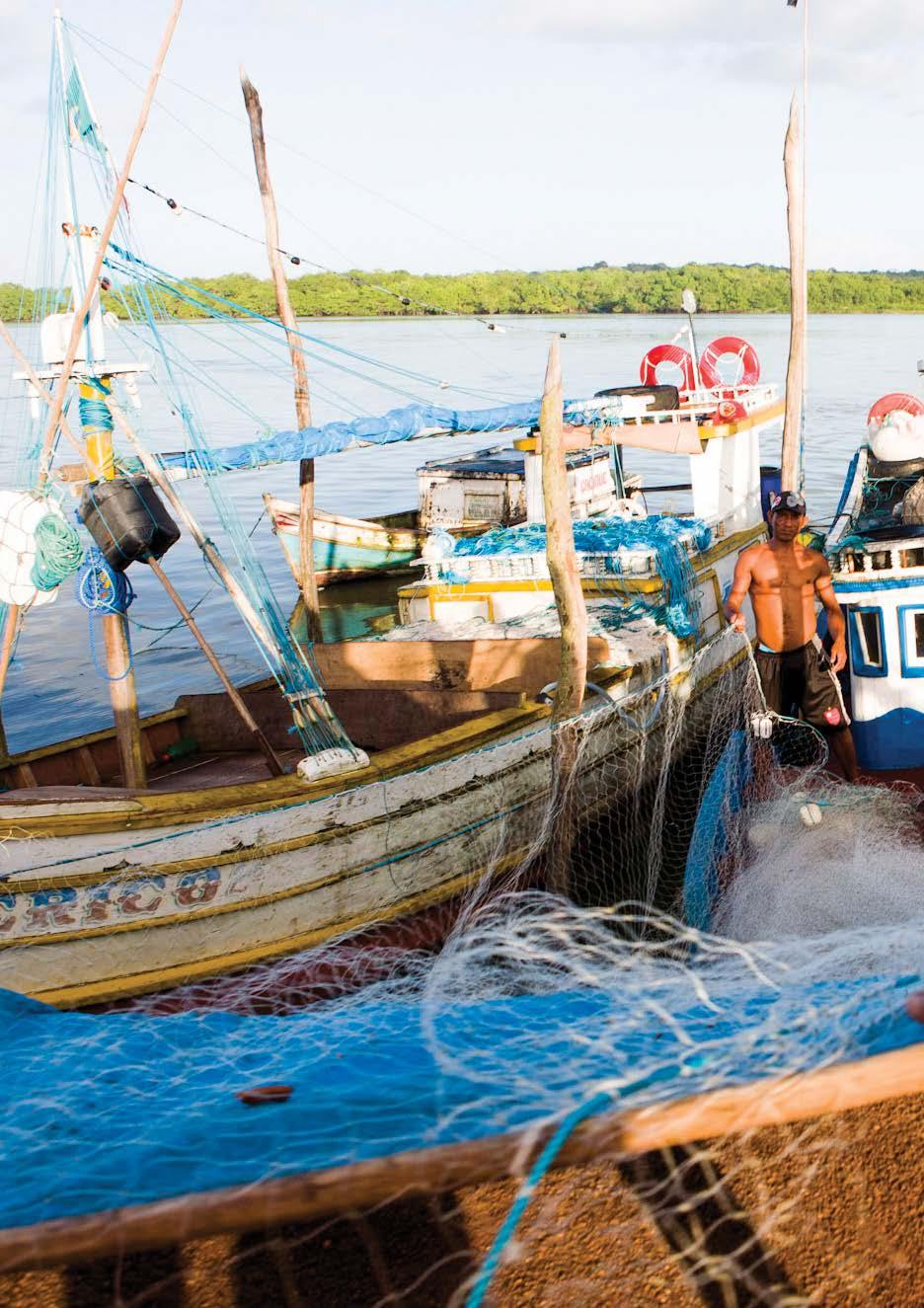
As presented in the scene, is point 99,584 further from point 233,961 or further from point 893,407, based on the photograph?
point 893,407

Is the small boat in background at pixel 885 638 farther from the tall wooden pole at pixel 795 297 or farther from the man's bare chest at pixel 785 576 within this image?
the tall wooden pole at pixel 795 297

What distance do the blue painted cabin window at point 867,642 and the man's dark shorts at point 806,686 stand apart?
29cm

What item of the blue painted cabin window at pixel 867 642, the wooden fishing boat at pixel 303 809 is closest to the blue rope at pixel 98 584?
the wooden fishing boat at pixel 303 809

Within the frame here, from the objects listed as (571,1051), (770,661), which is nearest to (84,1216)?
(571,1051)

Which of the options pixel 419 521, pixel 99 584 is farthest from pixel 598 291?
pixel 99 584

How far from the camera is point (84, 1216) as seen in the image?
2.26m

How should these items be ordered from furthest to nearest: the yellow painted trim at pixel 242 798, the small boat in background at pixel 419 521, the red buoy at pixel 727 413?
the small boat in background at pixel 419 521 < the red buoy at pixel 727 413 < the yellow painted trim at pixel 242 798

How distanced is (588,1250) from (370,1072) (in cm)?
82

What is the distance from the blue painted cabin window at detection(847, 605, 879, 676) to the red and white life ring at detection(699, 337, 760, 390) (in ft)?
19.4

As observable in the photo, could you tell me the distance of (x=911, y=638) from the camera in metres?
7.57

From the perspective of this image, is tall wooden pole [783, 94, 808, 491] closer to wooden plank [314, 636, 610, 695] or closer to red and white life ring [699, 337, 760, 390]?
red and white life ring [699, 337, 760, 390]

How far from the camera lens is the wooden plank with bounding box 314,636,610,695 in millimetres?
8719

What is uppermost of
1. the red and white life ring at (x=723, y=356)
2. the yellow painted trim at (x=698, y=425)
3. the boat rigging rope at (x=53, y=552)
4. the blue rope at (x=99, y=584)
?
the red and white life ring at (x=723, y=356)

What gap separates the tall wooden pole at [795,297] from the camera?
9445mm
